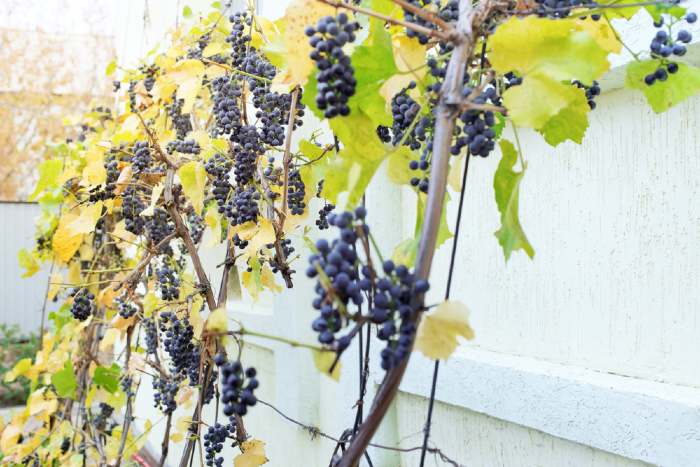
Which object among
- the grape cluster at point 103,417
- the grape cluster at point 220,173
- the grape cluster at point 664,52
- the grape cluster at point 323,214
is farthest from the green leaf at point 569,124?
the grape cluster at point 103,417

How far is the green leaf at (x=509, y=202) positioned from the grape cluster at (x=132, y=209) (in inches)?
51.5

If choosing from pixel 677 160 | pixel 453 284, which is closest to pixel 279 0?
pixel 453 284

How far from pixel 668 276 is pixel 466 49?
28.7 inches

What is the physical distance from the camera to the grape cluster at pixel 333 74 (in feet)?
1.84

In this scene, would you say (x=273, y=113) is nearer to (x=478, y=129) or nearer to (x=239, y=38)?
(x=239, y=38)

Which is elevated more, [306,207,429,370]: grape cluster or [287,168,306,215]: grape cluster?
[287,168,306,215]: grape cluster

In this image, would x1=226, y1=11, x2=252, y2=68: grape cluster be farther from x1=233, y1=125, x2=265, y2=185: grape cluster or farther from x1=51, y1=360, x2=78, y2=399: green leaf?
x1=51, y1=360, x2=78, y2=399: green leaf

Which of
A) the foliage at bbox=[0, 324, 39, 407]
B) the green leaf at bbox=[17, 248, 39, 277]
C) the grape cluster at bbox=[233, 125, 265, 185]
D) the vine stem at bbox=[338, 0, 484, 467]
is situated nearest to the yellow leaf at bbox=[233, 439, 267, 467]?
the grape cluster at bbox=[233, 125, 265, 185]

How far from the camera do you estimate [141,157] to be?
149 cm

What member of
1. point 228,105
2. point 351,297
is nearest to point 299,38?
point 351,297

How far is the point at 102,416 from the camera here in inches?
102

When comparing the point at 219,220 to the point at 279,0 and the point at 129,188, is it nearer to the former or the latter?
the point at 129,188

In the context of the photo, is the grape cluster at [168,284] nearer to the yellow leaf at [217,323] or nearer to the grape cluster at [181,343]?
the grape cluster at [181,343]

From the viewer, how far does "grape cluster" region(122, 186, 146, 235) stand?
175 centimetres
